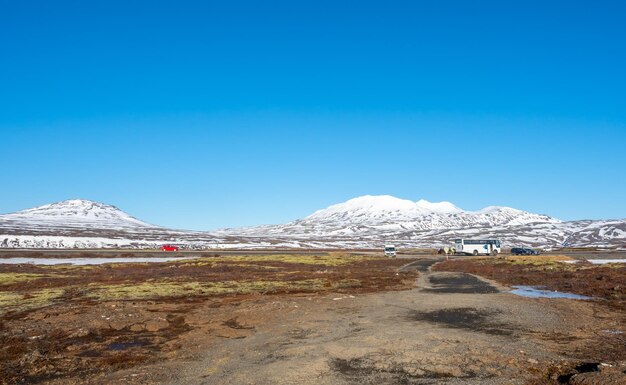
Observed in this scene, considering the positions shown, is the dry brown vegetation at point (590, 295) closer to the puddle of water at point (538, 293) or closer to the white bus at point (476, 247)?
the puddle of water at point (538, 293)

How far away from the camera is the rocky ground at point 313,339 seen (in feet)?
39.0

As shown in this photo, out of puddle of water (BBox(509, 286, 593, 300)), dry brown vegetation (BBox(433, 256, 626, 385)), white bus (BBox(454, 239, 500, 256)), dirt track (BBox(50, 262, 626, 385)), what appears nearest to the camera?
dirt track (BBox(50, 262, 626, 385))

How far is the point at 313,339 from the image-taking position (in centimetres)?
1605

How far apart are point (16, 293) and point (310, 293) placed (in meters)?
19.3

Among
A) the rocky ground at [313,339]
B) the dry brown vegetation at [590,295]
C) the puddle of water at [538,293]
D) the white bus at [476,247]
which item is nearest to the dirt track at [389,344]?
the rocky ground at [313,339]

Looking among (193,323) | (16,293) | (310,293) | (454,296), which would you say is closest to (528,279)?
(454,296)

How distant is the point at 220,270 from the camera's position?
5259cm

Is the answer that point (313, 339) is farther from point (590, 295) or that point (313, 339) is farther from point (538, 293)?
point (590, 295)

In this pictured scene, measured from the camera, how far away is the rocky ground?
1188cm

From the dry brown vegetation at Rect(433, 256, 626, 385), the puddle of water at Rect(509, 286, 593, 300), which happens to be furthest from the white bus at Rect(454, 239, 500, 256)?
the puddle of water at Rect(509, 286, 593, 300)

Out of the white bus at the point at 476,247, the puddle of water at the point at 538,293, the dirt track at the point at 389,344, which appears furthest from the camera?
the white bus at the point at 476,247

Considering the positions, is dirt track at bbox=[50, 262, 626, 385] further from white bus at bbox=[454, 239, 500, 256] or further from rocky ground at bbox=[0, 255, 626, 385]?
white bus at bbox=[454, 239, 500, 256]

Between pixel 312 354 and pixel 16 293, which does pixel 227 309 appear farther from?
pixel 16 293

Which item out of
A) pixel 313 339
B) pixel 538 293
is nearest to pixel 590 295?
pixel 538 293
